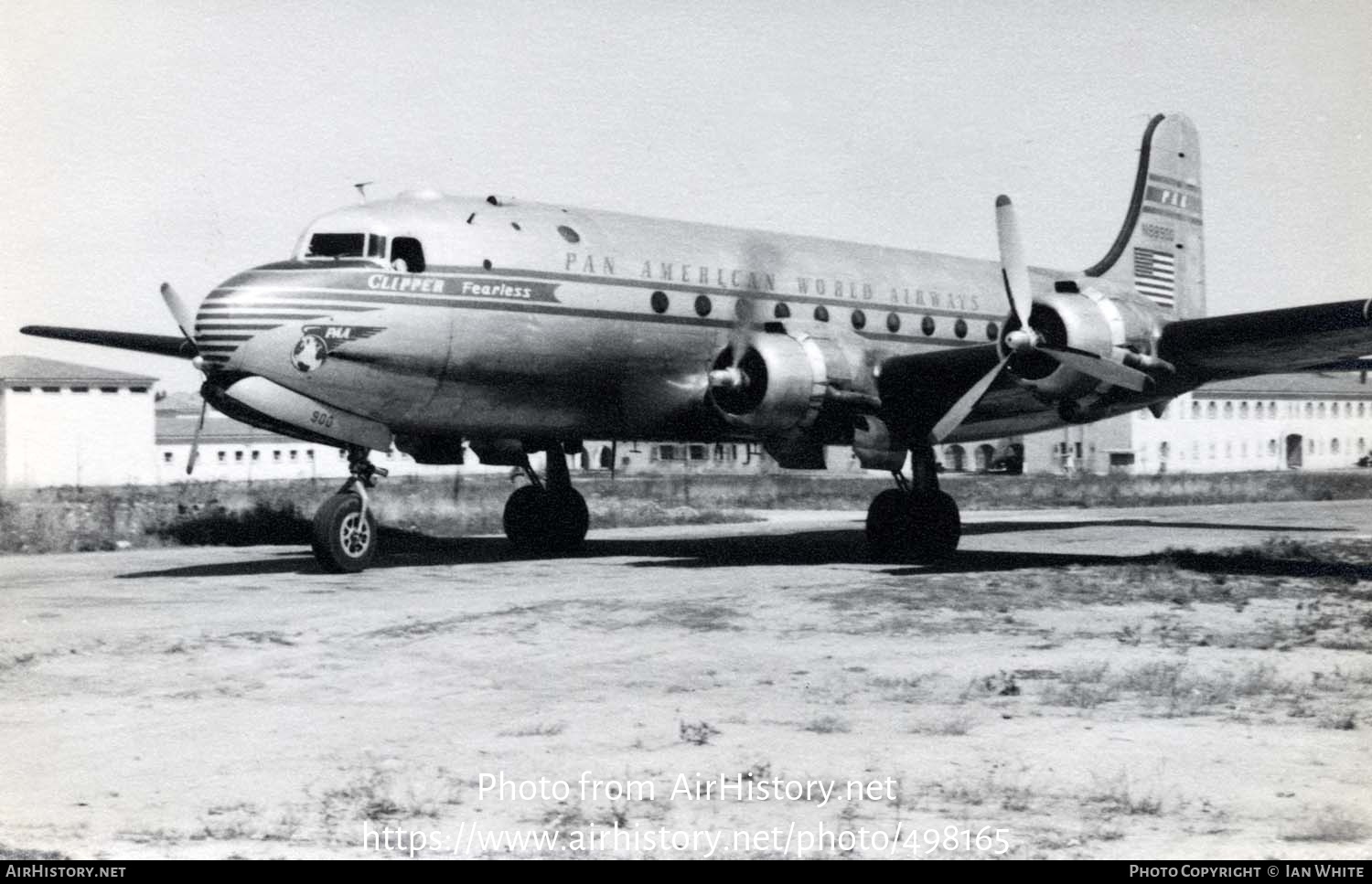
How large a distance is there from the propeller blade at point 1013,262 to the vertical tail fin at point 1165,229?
22.0ft

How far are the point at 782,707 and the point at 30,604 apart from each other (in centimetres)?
787

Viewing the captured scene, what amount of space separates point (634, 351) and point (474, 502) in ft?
53.5

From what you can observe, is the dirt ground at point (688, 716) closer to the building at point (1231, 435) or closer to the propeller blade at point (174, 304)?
the propeller blade at point (174, 304)

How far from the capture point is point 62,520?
21.6m

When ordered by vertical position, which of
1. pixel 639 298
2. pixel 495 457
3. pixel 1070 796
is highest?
pixel 639 298

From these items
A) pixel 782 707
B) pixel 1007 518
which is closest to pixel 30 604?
pixel 782 707

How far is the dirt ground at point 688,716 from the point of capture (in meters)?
5.42

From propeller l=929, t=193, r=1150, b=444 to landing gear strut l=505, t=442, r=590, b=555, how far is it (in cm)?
564

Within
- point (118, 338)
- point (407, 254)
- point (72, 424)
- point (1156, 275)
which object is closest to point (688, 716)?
point (407, 254)

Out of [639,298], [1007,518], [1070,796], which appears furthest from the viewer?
[1007,518]

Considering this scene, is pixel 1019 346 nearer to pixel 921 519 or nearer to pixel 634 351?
pixel 921 519

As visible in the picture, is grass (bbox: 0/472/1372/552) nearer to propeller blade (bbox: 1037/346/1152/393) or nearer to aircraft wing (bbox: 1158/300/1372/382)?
propeller blade (bbox: 1037/346/1152/393)

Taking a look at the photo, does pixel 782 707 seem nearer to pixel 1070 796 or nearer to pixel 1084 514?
pixel 1070 796

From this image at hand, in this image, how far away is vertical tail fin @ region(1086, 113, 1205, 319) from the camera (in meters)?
21.8
